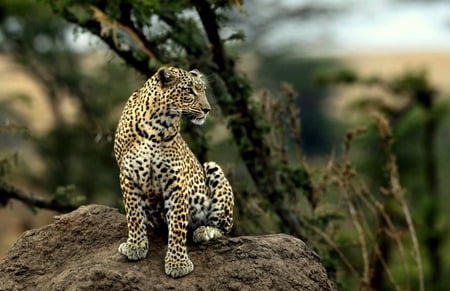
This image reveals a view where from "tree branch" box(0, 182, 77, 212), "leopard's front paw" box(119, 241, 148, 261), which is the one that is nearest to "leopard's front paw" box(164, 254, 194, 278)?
"leopard's front paw" box(119, 241, 148, 261)

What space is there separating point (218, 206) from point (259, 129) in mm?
4955

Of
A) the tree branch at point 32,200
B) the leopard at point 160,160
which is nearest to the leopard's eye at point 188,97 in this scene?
the leopard at point 160,160

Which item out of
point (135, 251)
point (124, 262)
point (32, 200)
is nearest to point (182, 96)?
point (135, 251)

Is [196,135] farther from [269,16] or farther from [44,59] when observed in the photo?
[269,16]

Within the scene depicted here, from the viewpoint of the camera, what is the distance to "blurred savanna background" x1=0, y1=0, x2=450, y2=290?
14.6 m

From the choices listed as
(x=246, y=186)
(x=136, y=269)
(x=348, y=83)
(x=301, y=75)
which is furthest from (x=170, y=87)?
(x=301, y=75)

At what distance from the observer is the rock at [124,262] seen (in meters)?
9.38

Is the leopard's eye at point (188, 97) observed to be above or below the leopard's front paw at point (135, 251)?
above

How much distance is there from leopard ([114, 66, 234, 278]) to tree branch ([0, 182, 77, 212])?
19.8ft

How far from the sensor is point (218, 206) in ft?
32.7

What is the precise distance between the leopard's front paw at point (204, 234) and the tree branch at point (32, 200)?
588 centimetres

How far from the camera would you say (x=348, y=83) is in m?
26.6

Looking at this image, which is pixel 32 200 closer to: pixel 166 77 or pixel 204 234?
pixel 204 234

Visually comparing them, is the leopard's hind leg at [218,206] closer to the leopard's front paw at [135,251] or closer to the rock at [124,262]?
the rock at [124,262]
